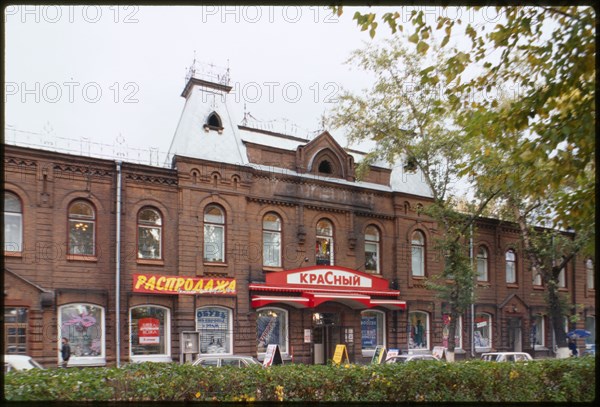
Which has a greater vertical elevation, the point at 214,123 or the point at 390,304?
the point at 214,123

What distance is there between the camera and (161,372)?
350 inches

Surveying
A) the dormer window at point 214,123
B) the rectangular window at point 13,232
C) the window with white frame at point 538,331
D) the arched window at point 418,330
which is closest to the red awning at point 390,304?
the arched window at point 418,330

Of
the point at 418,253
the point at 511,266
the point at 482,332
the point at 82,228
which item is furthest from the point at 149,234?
the point at 511,266

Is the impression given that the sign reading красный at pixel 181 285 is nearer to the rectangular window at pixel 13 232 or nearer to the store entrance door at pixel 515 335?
the rectangular window at pixel 13 232

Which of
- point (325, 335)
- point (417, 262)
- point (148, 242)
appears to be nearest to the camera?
point (148, 242)

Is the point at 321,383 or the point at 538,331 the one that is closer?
the point at 321,383

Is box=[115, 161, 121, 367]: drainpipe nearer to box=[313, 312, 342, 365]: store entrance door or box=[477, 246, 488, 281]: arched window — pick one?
box=[313, 312, 342, 365]: store entrance door

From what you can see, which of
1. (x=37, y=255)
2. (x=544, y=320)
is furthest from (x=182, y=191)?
(x=544, y=320)

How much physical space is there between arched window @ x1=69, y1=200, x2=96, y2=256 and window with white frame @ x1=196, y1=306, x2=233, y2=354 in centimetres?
500

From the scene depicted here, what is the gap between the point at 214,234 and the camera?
84.1 ft

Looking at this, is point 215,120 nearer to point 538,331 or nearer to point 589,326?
point 538,331

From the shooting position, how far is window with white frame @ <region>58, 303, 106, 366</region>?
71.3 ft

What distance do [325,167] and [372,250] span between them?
4.82 m

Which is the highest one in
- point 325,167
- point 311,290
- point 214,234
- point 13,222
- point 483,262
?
point 325,167
